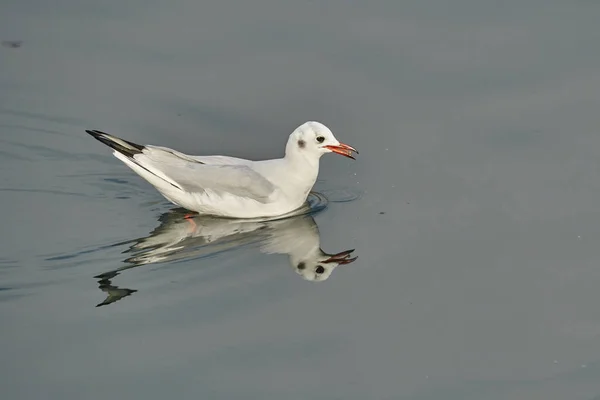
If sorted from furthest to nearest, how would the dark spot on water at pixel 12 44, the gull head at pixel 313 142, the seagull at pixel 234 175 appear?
1. the dark spot on water at pixel 12 44
2. the gull head at pixel 313 142
3. the seagull at pixel 234 175

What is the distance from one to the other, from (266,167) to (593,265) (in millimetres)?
3023

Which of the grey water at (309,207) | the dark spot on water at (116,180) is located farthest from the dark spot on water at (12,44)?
the dark spot on water at (116,180)

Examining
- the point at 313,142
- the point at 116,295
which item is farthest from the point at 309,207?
the point at 116,295

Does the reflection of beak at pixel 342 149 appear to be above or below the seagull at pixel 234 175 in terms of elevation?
above

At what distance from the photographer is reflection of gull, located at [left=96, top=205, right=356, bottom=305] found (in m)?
9.31

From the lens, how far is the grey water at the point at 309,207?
788 cm

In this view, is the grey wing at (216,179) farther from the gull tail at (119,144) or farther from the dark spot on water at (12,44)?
the dark spot on water at (12,44)

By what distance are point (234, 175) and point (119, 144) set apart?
1.03 metres

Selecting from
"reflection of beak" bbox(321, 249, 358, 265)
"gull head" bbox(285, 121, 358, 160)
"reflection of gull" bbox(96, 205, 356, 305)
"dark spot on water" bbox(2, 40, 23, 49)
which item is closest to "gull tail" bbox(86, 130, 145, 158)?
"reflection of gull" bbox(96, 205, 356, 305)

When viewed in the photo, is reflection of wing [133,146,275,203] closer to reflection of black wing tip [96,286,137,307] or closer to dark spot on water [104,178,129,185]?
dark spot on water [104,178,129,185]

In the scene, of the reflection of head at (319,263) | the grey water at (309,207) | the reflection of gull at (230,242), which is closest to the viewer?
the grey water at (309,207)

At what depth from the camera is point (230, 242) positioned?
32.1 ft

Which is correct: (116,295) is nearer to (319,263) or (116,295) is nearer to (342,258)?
(319,263)

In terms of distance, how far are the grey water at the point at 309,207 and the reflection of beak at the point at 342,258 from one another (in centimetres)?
2
